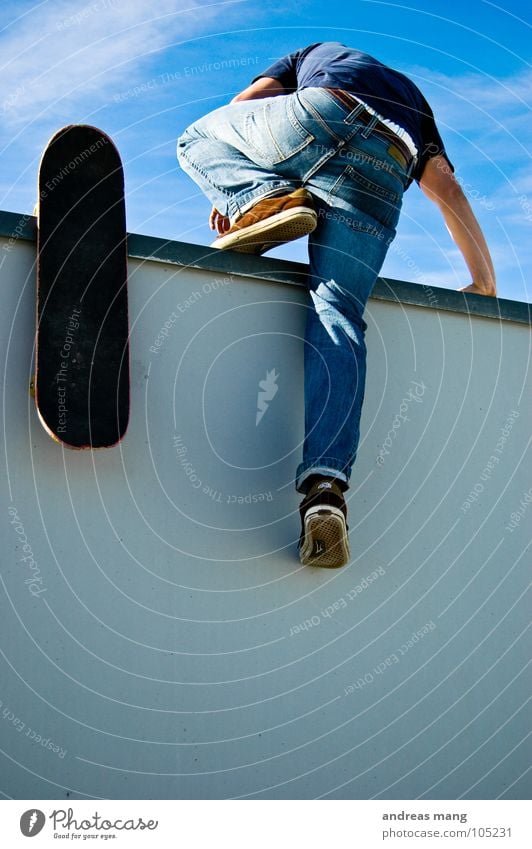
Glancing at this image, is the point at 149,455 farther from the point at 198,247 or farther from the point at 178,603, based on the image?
the point at 198,247

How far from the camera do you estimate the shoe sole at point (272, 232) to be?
2.83 meters

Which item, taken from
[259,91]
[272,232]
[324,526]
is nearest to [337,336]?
[272,232]

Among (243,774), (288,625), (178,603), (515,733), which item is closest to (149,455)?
(178,603)

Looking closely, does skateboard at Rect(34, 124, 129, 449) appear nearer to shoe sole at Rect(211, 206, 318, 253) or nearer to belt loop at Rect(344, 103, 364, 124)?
shoe sole at Rect(211, 206, 318, 253)

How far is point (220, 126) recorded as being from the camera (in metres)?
3.05

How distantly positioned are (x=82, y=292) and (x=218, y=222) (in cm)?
71

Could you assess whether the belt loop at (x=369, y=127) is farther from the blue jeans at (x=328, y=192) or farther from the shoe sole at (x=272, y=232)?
the shoe sole at (x=272, y=232)

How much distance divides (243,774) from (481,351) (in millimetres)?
1528

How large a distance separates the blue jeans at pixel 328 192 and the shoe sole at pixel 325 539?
0.22 m

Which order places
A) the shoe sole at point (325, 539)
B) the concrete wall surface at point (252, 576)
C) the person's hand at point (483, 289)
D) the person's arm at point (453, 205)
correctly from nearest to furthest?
1. the concrete wall surface at point (252, 576)
2. the shoe sole at point (325, 539)
3. the person's arm at point (453, 205)
4. the person's hand at point (483, 289)

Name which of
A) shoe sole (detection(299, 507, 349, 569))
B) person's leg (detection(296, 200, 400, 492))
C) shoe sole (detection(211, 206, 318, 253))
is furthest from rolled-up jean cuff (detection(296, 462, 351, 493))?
shoe sole (detection(211, 206, 318, 253))

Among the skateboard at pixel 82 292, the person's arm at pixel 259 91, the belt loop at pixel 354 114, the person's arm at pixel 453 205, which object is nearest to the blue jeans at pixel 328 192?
the belt loop at pixel 354 114

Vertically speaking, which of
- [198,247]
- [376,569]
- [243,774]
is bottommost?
[243,774]

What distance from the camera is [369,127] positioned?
9.64ft
